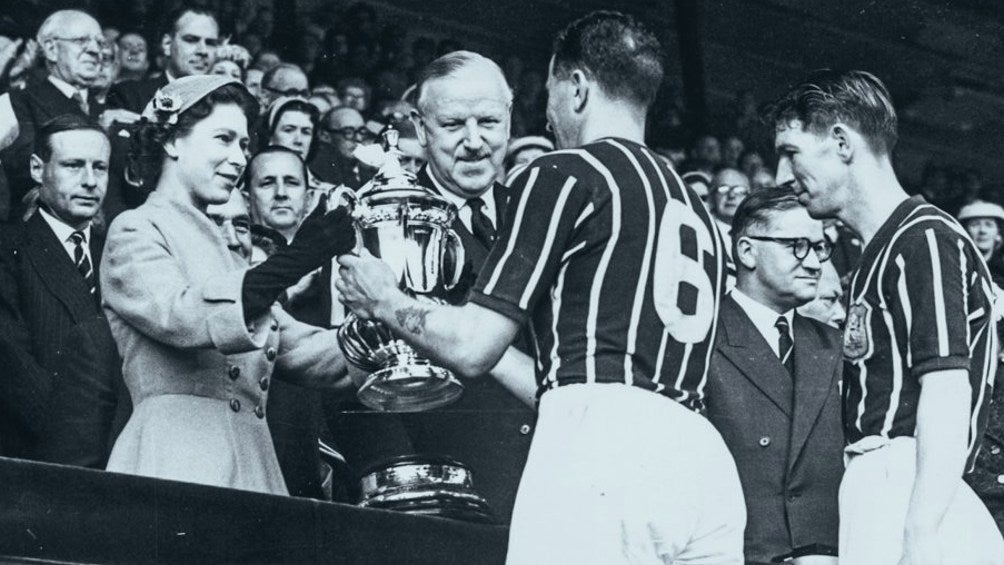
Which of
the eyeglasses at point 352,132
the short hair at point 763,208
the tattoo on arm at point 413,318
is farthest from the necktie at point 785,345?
the eyeglasses at point 352,132

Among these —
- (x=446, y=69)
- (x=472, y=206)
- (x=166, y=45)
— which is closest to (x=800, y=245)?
(x=472, y=206)

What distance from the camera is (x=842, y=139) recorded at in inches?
134

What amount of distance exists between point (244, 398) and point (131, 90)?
3.43 m

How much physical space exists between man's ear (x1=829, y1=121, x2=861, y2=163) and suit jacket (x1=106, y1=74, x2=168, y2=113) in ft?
12.6

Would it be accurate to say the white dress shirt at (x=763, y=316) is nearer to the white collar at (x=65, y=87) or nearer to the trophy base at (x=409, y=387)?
the trophy base at (x=409, y=387)

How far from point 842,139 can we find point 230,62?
13.4 ft

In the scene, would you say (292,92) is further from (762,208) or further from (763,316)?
(763,316)

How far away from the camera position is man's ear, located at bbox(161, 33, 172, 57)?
7004mm

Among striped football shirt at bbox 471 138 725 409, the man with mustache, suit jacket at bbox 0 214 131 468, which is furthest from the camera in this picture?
the man with mustache

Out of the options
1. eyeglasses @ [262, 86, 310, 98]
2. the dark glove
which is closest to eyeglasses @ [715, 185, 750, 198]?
eyeglasses @ [262, 86, 310, 98]

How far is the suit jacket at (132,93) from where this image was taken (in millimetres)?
6562

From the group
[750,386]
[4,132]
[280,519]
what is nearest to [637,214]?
[280,519]

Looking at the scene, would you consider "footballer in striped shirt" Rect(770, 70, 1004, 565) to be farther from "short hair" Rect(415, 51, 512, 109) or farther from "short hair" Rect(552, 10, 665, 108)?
"short hair" Rect(415, 51, 512, 109)

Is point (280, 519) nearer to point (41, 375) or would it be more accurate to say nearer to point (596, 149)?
point (596, 149)
